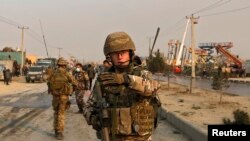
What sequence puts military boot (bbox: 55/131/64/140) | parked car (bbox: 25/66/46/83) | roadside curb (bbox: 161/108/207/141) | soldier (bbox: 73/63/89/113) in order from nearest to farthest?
roadside curb (bbox: 161/108/207/141), military boot (bbox: 55/131/64/140), soldier (bbox: 73/63/89/113), parked car (bbox: 25/66/46/83)

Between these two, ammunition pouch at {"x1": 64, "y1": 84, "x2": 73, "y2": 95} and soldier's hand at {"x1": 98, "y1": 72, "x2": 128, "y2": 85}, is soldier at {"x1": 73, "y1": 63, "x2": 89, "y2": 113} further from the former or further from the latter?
soldier's hand at {"x1": 98, "y1": 72, "x2": 128, "y2": 85}

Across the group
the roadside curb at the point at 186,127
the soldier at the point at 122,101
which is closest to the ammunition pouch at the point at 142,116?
the soldier at the point at 122,101

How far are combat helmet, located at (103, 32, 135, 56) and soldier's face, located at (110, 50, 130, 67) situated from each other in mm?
50

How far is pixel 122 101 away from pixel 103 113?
0.20 meters

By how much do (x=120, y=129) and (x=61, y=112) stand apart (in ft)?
19.8

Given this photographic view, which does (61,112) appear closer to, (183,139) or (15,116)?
(183,139)

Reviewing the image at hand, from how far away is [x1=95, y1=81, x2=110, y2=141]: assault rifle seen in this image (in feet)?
12.5

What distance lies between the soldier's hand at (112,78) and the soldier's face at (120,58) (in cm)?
14

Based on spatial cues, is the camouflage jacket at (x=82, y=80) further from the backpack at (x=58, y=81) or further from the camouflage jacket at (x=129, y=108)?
the camouflage jacket at (x=129, y=108)

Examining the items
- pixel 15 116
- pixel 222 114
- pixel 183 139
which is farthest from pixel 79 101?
pixel 183 139

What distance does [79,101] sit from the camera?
14.3 meters

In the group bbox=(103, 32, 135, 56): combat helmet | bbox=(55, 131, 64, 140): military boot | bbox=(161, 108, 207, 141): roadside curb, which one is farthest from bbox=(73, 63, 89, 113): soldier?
bbox=(103, 32, 135, 56): combat helmet

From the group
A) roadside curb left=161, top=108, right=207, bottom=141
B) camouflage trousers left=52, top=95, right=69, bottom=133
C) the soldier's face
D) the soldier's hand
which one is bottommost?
roadside curb left=161, top=108, right=207, bottom=141

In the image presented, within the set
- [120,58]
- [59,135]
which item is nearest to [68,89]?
[59,135]
